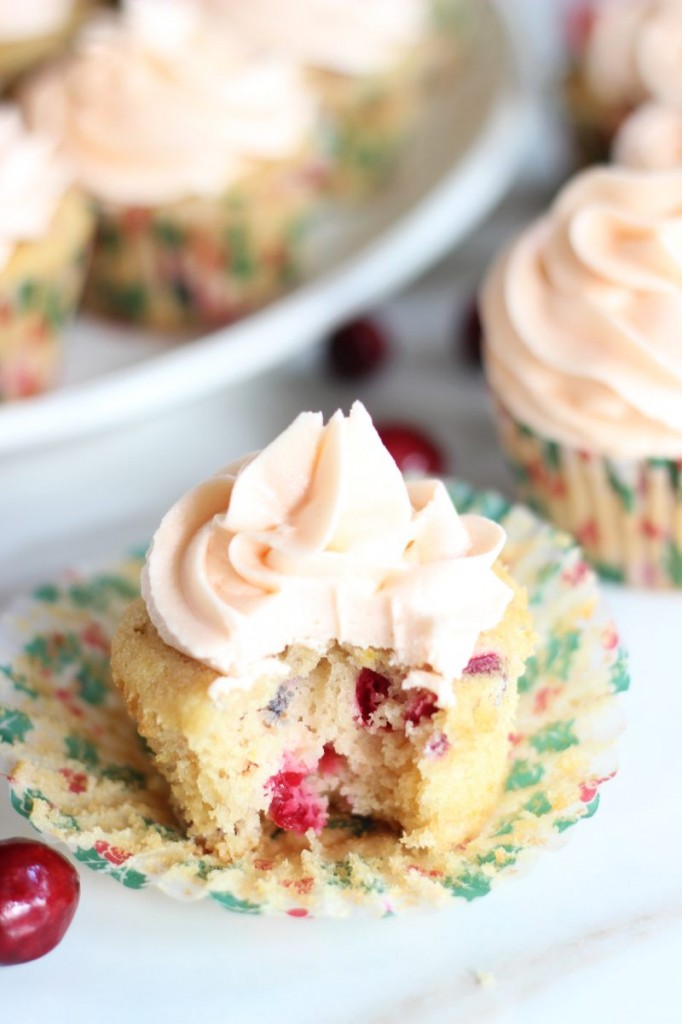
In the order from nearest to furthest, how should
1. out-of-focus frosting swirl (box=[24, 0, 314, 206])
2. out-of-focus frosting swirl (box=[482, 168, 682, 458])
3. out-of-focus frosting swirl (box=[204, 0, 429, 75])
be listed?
1. out-of-focus frosting swirl (box=[482, 168, 682, 458])
2. out-of-focus frosting swirl (box=[24, 0, 314, 206])
3. out-of-focus frosting swirl (box=[204, 0, 429, 75])

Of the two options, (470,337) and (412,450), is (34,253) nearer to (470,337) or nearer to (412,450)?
(412,450)

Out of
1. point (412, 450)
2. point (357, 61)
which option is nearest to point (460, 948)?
point (412, 450)

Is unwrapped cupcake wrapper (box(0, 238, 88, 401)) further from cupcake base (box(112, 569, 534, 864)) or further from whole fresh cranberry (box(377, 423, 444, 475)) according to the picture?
cupcake base (box(112, 569, 534, 864))

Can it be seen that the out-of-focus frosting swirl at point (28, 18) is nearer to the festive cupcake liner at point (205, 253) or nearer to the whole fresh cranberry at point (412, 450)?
the festive cupcake liner at point (205, 253)

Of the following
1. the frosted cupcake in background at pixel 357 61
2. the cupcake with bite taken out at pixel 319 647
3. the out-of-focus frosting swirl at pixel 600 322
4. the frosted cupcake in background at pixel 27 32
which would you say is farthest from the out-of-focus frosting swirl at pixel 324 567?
the frosted cupcake in background at pixel 27 32

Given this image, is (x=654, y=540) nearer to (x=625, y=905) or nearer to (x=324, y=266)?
(x=625, y=905)

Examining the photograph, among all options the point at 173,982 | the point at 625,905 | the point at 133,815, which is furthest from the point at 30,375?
the point at 625,905

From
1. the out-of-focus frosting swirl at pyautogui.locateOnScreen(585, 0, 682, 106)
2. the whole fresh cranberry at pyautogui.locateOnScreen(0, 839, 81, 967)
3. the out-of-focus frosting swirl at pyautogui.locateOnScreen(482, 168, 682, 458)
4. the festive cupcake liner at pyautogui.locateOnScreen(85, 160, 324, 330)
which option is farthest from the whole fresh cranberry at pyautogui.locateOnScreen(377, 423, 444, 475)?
the whole fresh cranberry at pyautogui.locateOnScreen(0, 839, 81, 967)
